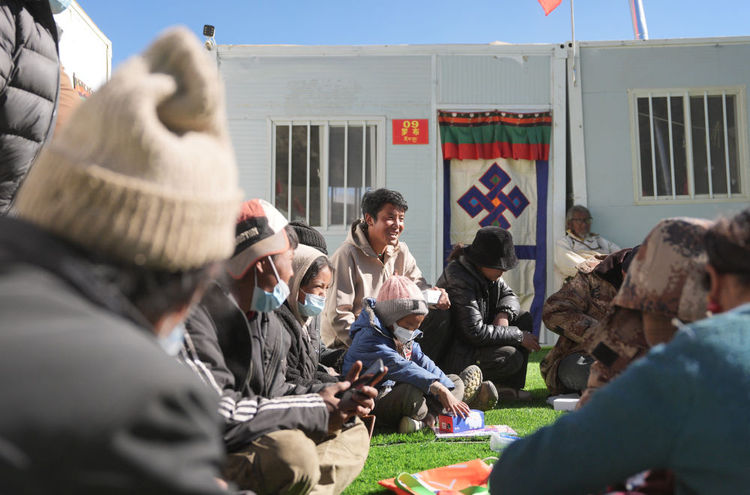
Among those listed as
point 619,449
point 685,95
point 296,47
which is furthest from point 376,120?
point 619,449

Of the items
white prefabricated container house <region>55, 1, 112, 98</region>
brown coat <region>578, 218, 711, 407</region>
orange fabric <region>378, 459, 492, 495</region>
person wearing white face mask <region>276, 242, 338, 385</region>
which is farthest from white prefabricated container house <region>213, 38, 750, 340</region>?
brown coat <region>578, 218, 711, 407</region>

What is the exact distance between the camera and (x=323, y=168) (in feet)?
31.0

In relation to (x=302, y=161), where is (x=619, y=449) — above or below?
below

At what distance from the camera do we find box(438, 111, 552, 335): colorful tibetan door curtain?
30.4 feet

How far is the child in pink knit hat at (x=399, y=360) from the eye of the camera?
4273mm

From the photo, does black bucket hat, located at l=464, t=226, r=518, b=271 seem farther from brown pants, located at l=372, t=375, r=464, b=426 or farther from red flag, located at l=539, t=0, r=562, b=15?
red flag, located at l=539, t=0, r=562, b=15

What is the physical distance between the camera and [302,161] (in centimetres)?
945

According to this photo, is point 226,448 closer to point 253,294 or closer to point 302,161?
point 253,294

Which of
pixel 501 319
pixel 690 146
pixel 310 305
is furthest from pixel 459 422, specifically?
pixel 690 146

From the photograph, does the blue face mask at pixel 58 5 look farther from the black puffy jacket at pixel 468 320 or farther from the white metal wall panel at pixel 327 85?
the white metal wall panel at pixel 327 85

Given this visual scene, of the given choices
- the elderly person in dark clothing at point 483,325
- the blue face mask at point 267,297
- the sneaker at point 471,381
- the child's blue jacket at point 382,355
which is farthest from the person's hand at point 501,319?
the blue face mask at point 267,297

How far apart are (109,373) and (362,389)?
188 centimetres

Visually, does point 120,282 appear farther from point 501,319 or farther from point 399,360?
point 501,319

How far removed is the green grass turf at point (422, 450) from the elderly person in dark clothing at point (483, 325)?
64cm
